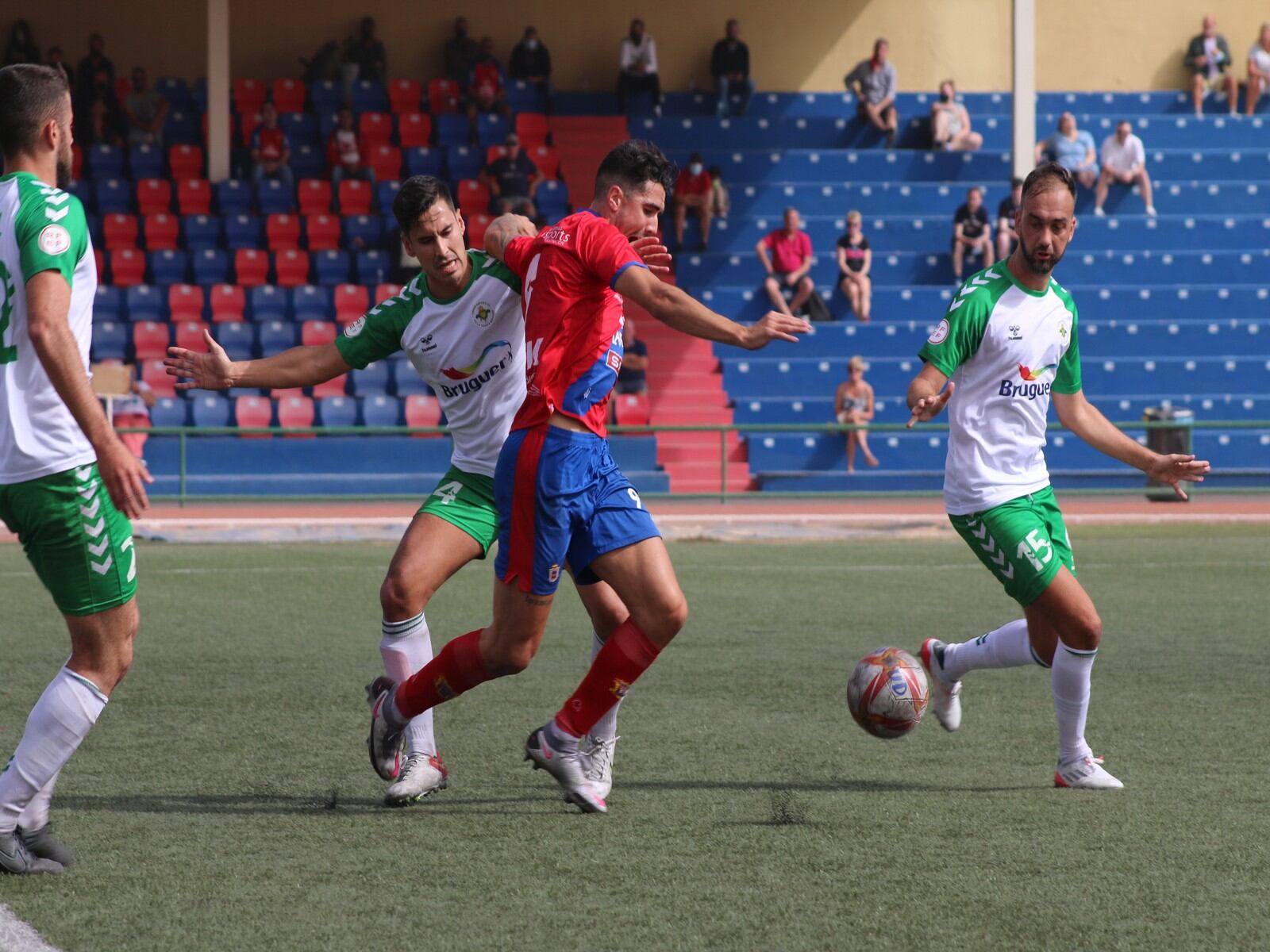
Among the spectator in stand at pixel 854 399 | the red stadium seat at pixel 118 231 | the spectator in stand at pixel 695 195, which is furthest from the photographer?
the spectator in stand at pixel 695 195

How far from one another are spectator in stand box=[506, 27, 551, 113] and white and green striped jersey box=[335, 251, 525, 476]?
19.9 meters

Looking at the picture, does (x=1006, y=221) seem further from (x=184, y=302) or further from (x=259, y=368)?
(x=259, y=368)

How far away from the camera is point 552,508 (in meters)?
4.83

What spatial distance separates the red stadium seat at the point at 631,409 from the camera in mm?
19047

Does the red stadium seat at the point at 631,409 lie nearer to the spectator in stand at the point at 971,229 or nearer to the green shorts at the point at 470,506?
the spectator in stand at the point at 971,229

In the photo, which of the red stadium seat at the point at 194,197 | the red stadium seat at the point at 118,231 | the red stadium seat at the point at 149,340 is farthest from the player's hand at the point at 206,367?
the red stadium seat at the point at 194,197

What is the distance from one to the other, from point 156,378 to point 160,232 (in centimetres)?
317

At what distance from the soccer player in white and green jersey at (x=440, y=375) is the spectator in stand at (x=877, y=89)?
66.8 feet

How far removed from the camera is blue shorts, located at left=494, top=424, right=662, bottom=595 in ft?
15.9

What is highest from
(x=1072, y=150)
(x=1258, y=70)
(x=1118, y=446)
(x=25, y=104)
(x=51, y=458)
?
(x=1258, y=70)

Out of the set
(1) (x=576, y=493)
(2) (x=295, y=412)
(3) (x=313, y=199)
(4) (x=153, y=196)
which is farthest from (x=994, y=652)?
(4) (x=153, y=196)

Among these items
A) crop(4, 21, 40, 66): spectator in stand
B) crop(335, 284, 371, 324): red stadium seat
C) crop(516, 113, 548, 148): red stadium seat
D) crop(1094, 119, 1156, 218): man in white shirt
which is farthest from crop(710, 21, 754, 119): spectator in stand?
crop(4, 21, 40, 66): spectator in stand

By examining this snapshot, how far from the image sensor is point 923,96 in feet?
86.8

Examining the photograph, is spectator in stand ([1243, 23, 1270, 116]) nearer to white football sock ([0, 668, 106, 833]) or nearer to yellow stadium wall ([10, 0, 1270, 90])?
yellow stadium wall ([10, 0, 1270, 90])
